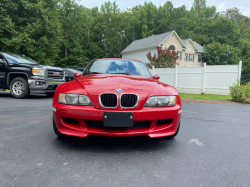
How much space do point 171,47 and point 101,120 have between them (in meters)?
29.6

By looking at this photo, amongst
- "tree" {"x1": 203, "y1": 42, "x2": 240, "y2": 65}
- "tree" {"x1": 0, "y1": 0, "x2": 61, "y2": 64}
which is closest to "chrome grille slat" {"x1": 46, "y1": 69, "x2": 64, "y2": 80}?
"tree" {"x1": 0, "y1": 0, "x2": 61, "y2": 64}

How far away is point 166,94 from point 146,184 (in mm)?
1293

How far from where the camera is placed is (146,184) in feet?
5.90

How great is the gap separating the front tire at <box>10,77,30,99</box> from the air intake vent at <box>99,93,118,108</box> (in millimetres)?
6212

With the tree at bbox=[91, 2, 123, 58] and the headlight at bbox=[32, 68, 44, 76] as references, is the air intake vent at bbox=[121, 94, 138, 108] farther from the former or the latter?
the tree at bbox=[91, 2, 123, 58]

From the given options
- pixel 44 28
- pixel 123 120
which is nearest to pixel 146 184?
pixel 123 120

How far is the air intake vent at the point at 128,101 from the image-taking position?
2.48 metres

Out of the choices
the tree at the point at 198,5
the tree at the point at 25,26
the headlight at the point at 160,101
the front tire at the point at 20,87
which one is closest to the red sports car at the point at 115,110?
the headlight at the point at 160,101

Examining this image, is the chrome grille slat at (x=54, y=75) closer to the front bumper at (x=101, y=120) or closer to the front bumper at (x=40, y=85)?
the front bumper at (x=40, y=85)

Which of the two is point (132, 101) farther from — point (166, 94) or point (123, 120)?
point (166, 94)

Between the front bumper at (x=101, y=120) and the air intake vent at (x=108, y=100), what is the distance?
→ 123 mm

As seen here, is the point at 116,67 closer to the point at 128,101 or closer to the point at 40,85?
the point at 128,101

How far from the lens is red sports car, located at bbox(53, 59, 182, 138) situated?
2.40 meters

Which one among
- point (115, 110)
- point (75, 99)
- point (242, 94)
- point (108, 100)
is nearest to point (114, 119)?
point (115, 110)
